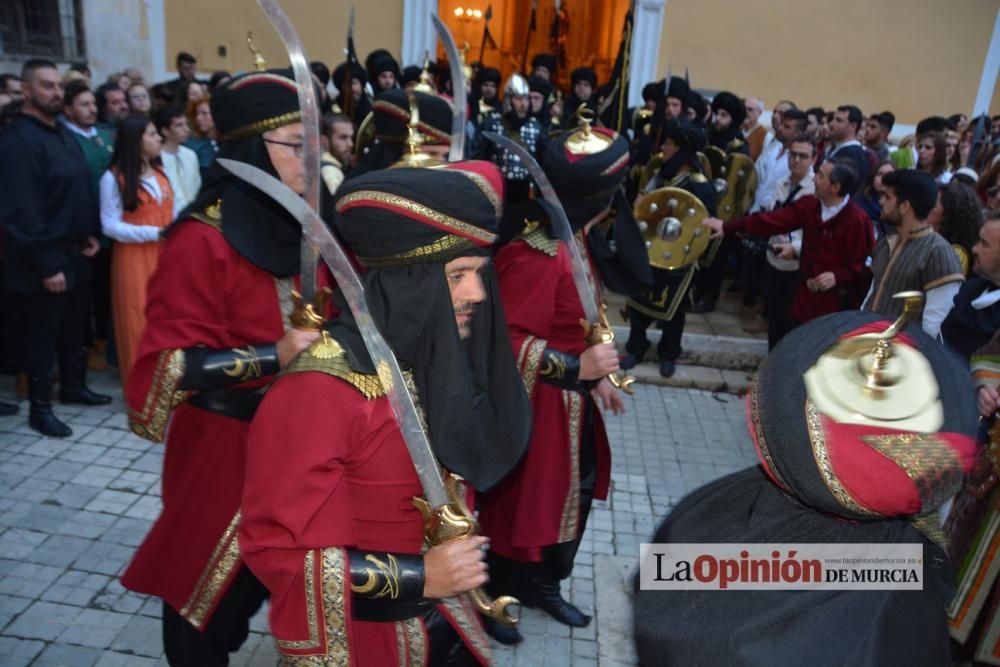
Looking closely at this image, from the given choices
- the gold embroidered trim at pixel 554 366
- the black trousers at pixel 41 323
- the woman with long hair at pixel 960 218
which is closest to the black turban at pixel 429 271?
the gold embroidered trim at pixel 554 366

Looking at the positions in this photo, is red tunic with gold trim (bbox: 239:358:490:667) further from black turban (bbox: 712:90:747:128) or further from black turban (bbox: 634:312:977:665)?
black turban (bbox: 712:90:747:128)

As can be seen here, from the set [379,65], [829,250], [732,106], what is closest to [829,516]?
[829,250]

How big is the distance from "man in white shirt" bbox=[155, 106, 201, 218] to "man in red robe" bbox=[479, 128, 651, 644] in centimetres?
379

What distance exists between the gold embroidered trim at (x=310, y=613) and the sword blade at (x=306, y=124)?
1.10m

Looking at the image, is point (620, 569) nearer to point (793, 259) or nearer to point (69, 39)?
point (793, 259)

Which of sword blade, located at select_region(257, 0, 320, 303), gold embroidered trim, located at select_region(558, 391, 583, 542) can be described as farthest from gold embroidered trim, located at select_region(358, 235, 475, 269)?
gold embroidered trim, located at select_region(558, 391, 583, 542)

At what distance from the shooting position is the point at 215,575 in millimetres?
2502

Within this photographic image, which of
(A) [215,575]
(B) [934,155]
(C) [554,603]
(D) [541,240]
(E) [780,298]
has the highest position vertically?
(D) [541,240]

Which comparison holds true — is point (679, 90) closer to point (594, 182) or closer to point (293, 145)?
point (594, 182)

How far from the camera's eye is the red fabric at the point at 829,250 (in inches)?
235

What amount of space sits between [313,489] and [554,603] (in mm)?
2411

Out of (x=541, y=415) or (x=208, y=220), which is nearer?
(x=208, y=220)

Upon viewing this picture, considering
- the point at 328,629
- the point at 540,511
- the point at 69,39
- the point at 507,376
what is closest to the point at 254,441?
the point at 328,629

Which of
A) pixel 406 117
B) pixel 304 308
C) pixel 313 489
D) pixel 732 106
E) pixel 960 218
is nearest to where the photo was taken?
pixel 313 489
